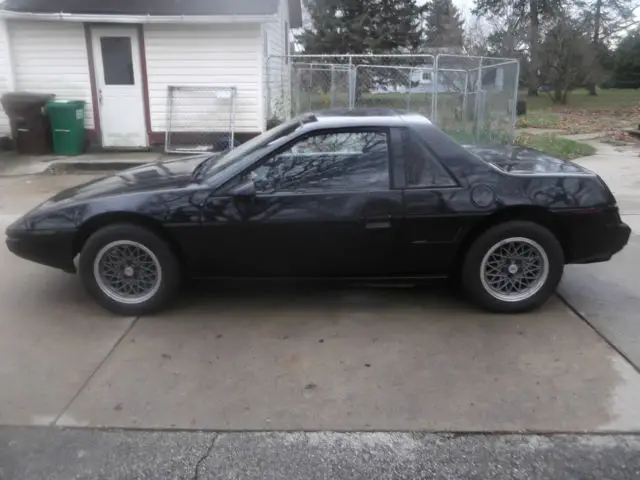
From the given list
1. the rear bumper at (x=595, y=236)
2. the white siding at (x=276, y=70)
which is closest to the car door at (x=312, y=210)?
the rear bumper at (x=595, y=236)

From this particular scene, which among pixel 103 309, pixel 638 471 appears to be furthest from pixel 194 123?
pixel 638 471

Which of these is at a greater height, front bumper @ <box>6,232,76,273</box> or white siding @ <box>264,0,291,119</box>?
white siding @ <box>264,0,291,119</box>

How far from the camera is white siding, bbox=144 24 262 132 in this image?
11.4 metres

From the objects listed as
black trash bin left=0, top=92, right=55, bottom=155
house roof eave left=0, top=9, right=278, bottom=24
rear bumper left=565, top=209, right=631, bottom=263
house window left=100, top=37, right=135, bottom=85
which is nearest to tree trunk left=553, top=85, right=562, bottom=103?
house roof eave left=0, top=9, right=278, bottom=24

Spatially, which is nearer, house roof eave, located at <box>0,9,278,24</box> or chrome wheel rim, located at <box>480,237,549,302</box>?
chrome wheel rim, located at <box>480,237,549,302</box>

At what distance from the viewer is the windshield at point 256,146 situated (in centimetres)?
450

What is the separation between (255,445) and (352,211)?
182 cm

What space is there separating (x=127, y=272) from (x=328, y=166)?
164 centimetres

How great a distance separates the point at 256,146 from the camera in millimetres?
4570

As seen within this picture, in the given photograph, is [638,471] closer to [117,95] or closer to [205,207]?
[205,207]

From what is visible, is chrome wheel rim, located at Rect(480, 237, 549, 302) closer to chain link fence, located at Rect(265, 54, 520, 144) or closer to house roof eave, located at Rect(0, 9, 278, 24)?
chain link fence, located at Rect(265, 54, 520, 144)

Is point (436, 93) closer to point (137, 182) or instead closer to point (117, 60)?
point (117, 60)

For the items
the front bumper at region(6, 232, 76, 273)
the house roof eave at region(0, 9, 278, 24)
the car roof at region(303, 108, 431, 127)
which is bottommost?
the front bumper at region(6, 232, 76, 273)

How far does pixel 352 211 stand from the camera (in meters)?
4.27
